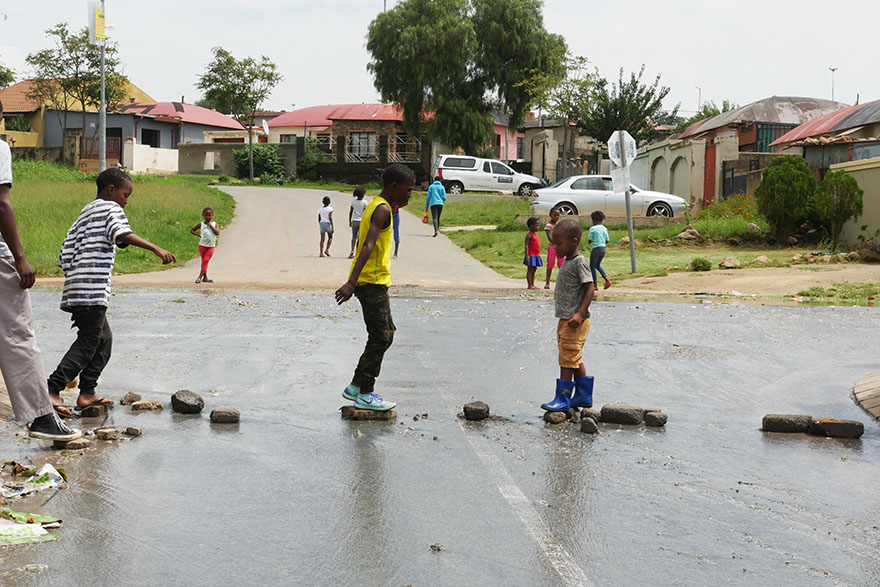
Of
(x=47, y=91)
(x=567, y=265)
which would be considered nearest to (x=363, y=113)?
(x=47, y=91)

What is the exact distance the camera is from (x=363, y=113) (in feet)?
217

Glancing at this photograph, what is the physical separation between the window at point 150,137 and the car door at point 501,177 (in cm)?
3506

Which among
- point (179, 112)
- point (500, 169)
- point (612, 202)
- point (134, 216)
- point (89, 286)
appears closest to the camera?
point (89, 286)

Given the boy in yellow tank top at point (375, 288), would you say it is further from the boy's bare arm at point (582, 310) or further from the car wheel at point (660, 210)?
the car wheel at point (660, 210)

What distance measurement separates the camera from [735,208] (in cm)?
2984

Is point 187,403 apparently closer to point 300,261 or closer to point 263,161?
point 300,261

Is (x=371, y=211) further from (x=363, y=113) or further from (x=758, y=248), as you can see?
(x=363, y=113)

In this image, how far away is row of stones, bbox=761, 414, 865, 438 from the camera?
7.25m

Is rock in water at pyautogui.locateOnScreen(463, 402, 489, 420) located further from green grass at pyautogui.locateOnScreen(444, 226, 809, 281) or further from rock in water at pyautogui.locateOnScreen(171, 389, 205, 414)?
green grass at pyautogui.locateOnScreen(444, 226, 809, 281)

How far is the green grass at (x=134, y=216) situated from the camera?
2220 centimetres

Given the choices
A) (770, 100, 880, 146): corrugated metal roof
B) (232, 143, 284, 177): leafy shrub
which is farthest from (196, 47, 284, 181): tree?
(770, 100, 880, 146): corrugated metal roof

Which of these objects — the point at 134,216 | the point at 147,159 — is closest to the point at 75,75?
the point at 147,159

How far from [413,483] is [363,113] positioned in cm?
6228

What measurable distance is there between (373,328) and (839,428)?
3577mm
